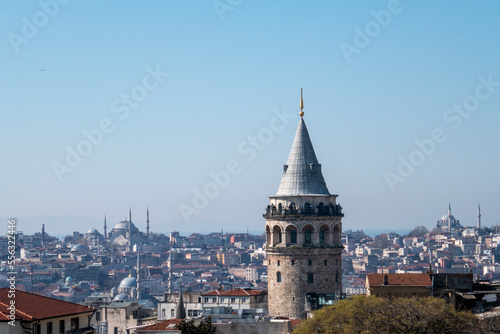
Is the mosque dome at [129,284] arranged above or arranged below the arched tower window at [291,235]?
below

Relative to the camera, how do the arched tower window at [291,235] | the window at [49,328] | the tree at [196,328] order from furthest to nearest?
1. the arched tower window at [291,235]
2. the tree at [196,328]
3. the window at [49,328]

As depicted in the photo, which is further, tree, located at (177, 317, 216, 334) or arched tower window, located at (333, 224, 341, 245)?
arched tower window, located at (333, 224, 341, 245)

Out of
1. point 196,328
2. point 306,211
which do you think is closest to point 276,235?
point 306,211

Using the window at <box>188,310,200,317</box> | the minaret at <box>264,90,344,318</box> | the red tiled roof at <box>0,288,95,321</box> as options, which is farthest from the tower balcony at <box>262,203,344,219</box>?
the red tiled roof at <box>0,288,95,321</box>

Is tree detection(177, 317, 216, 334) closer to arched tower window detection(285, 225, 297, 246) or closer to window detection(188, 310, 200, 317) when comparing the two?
arched tower window detection(285, 225, 297, 246)

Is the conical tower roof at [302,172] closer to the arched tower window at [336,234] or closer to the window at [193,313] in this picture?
the arched tower window at [336,234]

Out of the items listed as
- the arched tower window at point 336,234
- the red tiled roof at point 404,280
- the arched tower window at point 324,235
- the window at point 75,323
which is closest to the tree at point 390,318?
the red tiled roof at point 404,280
